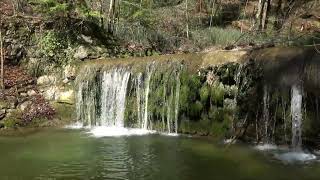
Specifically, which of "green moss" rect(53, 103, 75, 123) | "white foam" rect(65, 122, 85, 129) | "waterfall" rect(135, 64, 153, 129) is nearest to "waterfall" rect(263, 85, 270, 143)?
"waterfall" rect(135, 64, 153, 129)

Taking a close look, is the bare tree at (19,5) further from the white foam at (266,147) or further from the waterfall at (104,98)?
the white foam at (266,147)

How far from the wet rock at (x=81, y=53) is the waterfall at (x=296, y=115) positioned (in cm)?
787

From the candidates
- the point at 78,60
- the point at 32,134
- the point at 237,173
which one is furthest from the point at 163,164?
the point at 78,60

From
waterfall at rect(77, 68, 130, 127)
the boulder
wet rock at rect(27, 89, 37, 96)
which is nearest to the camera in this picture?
waterfall at rect(77, 68, 130, 127)

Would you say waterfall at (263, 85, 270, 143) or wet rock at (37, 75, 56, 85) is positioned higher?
wet rock at (37, 75, 56, 85)

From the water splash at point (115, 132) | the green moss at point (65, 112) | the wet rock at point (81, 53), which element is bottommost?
the water splash at point (115, 132)

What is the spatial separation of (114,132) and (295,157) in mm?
5301

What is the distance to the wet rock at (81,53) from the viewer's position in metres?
16.4

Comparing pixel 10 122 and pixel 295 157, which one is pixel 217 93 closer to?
pixel 295 157

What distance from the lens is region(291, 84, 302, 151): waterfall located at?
10891 mm

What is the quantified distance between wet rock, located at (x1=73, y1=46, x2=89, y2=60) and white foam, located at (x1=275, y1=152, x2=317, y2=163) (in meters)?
8.34

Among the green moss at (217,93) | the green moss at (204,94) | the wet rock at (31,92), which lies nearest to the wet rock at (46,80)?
the wet rock at (31,92)

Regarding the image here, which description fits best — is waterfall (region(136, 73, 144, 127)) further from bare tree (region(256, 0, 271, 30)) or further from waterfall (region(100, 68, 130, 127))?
bare tree (region(256, 0, 271, 30))

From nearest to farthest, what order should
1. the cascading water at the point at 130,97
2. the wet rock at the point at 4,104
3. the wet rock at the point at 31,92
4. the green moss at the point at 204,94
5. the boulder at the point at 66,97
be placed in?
the green moss at the point at 204,94 < the cascading water at the point at 130,97 < the wet rock at the point at 4,104 < the boulder at the point at 66,97 < the wet rock at the point at 31,92
